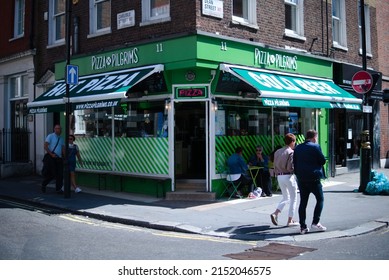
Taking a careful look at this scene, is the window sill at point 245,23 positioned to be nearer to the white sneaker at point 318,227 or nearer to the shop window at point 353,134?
the white sneaker at point 318,227

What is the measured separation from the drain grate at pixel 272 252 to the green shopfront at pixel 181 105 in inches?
175

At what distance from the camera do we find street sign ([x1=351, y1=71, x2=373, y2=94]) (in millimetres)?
12547

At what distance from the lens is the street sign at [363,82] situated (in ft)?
41.2

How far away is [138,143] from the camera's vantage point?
12805 millimetres

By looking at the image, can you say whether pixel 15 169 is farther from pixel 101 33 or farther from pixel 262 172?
pixel 262 172

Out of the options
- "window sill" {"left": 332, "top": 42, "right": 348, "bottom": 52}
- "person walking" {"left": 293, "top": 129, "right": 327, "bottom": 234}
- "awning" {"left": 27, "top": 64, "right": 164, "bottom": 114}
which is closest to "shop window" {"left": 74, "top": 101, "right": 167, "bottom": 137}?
"awning" {"left": 27, "top": 64, "right": 164, "bottom": 114}

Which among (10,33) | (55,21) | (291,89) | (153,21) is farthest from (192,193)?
(10,33)

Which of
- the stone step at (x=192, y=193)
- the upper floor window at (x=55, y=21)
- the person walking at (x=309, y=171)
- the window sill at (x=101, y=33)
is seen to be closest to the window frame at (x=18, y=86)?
the upper floor window at (x=55, y=21)

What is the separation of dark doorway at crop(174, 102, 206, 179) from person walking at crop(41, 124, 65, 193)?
10.9ft

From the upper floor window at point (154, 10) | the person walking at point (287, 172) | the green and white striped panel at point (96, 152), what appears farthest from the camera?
the green and white striped panel at point (96, 152)

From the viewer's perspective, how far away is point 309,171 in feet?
26.1

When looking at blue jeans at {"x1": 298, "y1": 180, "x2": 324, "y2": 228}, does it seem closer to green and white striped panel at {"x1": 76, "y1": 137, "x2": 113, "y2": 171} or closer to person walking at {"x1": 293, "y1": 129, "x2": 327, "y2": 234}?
person walking at {"x1": 293, "y1": 129, "x2": 327, "y2": 234}
